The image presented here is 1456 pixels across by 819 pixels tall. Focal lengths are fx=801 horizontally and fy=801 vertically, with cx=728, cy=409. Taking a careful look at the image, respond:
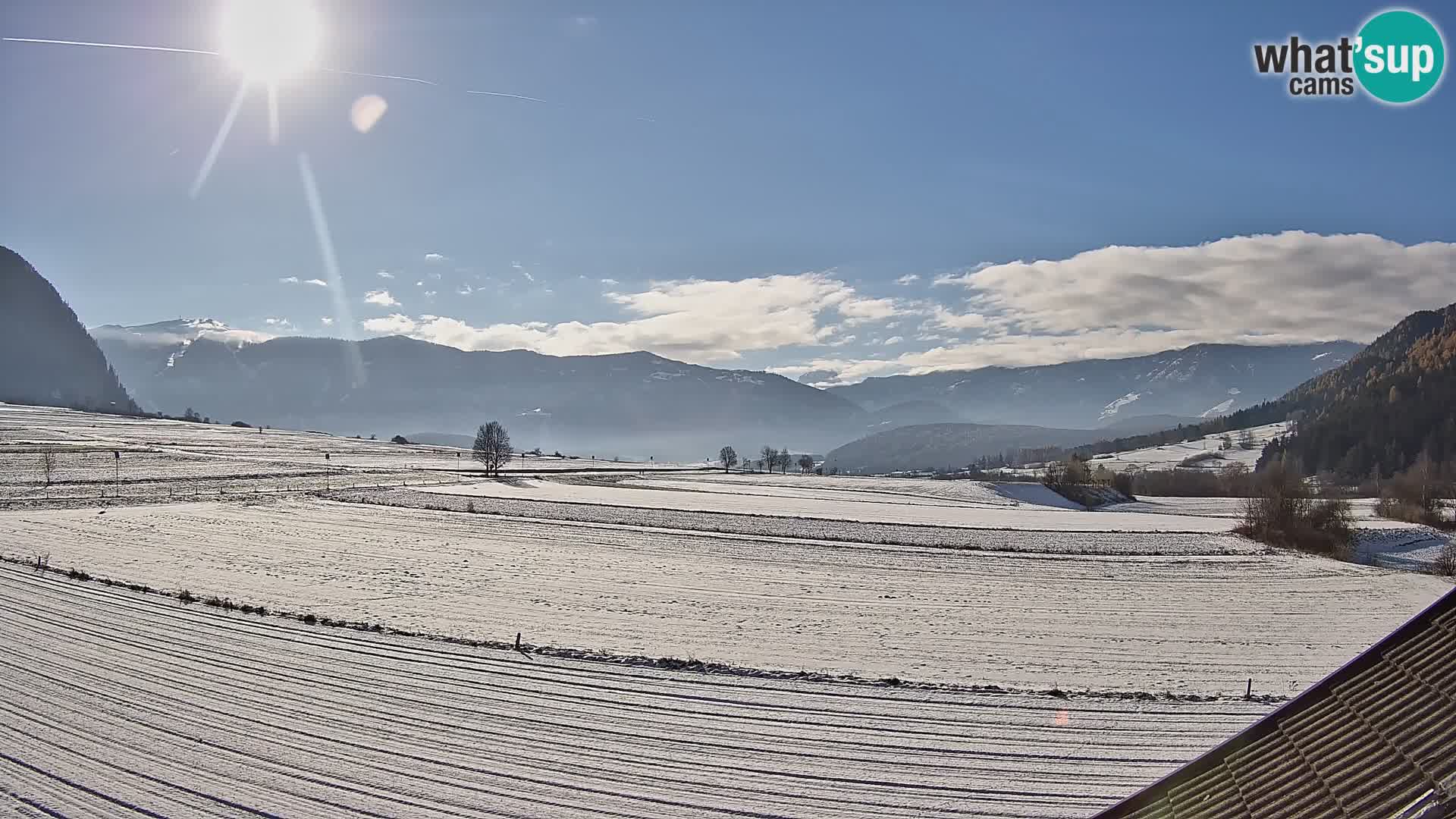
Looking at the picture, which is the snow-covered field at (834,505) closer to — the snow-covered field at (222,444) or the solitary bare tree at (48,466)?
the snow-covered field at (222,444)

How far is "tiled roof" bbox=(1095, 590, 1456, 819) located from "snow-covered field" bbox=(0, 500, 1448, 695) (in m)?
14.7

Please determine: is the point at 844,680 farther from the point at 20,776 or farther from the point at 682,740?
the point at 20,776

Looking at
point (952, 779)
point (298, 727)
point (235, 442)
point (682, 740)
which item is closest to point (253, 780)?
point (298, 727)

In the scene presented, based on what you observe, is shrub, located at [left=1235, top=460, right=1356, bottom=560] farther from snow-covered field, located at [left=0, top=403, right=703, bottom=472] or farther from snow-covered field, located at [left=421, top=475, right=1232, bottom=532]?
snow-covered field, located at [left=0, top=403, right=703, bottom=472]

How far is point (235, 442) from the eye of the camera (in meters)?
125

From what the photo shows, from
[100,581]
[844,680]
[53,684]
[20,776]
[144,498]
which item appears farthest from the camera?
→ [144,498]

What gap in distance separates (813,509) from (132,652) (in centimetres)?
5475

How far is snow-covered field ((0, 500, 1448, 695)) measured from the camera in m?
22.5

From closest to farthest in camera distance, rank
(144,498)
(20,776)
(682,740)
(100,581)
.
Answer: (20,776)
(682,740)
(100,581)
(144,498)

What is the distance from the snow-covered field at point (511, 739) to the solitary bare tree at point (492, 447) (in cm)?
8289

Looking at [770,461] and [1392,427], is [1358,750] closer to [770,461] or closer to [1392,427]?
[770,461]

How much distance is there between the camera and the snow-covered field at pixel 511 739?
1273cm

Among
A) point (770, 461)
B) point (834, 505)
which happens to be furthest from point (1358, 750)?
point (770, 461)

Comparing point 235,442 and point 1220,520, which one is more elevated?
point 235,442
